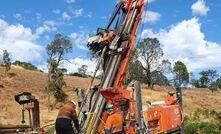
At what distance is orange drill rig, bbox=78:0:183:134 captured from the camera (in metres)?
13.0

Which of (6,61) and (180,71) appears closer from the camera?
(6,61)

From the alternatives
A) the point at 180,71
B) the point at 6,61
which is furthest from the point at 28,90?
the point at 180,71

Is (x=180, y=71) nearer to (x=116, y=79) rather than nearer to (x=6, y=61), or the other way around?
(x=6, y=61)

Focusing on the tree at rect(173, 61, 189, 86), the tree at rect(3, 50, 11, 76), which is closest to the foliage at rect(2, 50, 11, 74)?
the tree at rect(3, 50, 11, 76)

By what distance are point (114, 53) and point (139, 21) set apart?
1.79m

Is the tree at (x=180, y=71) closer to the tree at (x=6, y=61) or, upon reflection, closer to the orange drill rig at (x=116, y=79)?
the tree at (x=6, y=61)

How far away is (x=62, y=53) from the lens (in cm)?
5850

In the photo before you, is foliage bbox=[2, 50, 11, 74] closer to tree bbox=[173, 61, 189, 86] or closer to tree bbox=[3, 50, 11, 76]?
tree bbox=[3, 50, 11, 76]

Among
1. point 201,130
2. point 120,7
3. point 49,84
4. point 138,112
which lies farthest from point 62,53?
point 138,112

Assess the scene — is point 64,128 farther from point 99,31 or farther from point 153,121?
point 99,31

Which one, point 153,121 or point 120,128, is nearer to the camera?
point 120,128

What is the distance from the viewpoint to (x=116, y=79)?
14898 mm

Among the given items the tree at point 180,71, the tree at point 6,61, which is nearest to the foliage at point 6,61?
the tree at point 6,61

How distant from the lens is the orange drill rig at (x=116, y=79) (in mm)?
13047
